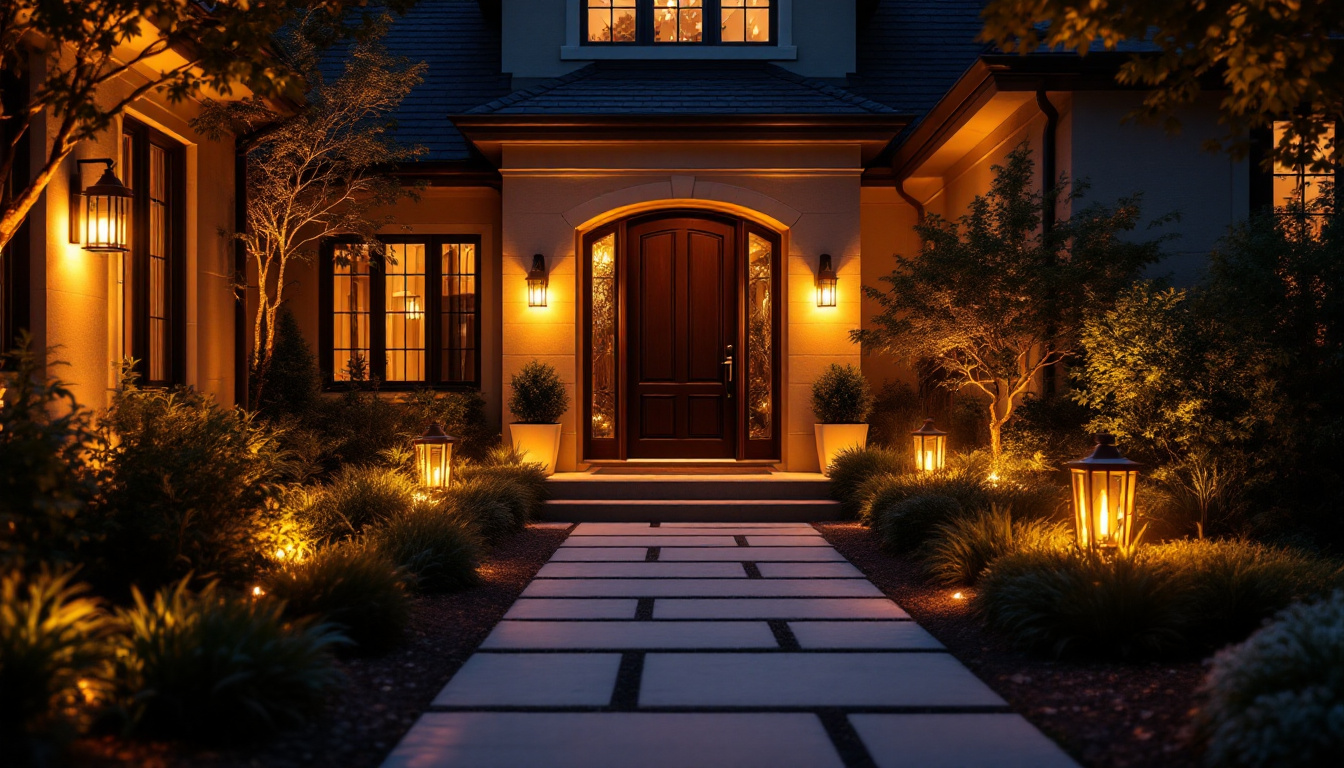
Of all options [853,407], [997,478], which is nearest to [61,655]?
[997,478]

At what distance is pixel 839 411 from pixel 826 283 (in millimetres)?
1389

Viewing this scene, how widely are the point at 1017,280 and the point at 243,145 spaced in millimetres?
6849

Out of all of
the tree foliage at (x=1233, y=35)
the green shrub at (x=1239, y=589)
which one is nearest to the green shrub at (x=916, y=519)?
the green shrub at (x=1239, y=589)

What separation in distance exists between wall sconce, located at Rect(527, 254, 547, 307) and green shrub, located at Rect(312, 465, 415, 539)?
4049mm

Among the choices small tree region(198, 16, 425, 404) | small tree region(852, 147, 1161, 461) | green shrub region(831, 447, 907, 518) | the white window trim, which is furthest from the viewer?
the white window trim

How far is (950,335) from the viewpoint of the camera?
909cm

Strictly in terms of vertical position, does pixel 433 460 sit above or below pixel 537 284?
below

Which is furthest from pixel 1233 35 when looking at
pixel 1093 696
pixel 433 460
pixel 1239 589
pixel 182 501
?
pixel 433 460

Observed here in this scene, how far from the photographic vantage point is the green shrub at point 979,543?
Result: 5.86m

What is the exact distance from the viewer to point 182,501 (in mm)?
4809

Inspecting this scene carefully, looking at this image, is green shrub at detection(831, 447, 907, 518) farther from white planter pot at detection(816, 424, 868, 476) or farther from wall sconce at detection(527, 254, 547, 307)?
wall sconce at detection(527, 254, 547, 307)

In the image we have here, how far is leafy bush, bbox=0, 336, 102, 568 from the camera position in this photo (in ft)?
11.5

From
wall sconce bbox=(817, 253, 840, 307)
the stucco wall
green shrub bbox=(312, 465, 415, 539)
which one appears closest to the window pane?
the stucco wall

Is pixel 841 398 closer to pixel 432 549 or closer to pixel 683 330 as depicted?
pixel 683 330
